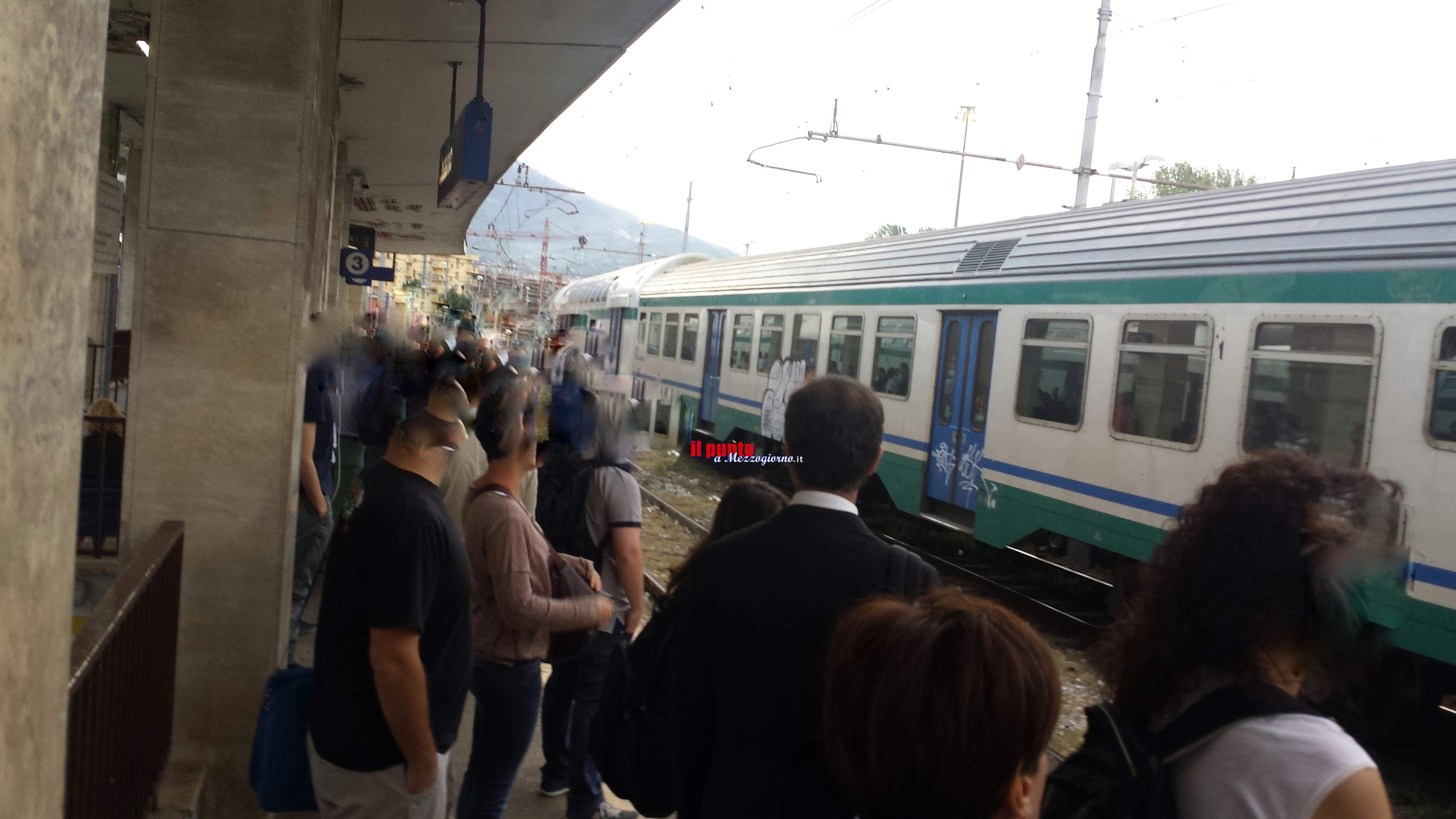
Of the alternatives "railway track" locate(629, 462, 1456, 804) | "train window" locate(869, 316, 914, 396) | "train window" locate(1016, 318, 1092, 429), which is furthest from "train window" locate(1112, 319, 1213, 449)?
"train window" locate(869, 316, 914, 396)

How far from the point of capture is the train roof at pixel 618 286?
70.3 ft

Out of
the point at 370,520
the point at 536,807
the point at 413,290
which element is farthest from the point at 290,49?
the point at 413,290

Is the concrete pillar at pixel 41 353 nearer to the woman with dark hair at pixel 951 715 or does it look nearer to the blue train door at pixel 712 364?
the woman with dark hair at pixel 951 715

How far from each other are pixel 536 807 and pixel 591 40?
5.44 meters

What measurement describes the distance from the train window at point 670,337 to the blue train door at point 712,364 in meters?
1.61

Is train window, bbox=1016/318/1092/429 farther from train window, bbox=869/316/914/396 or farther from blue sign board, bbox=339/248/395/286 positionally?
blue sign board, bbox=339/248/395/286

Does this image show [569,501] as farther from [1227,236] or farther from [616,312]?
[616,312]

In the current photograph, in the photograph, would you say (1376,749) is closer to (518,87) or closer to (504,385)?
(504,385)

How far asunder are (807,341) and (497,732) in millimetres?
10419

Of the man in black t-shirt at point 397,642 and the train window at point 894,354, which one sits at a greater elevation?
the train window at point 894,354

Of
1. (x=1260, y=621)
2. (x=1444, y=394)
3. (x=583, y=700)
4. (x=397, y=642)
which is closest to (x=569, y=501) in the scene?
(x=583, y=700)

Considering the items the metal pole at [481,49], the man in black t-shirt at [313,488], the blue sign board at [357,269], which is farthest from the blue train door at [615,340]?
the man in black t-shirt at [313,488]

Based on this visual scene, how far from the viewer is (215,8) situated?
3.91 metres

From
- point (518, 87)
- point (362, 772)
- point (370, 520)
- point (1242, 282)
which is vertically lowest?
point (362, 772)
